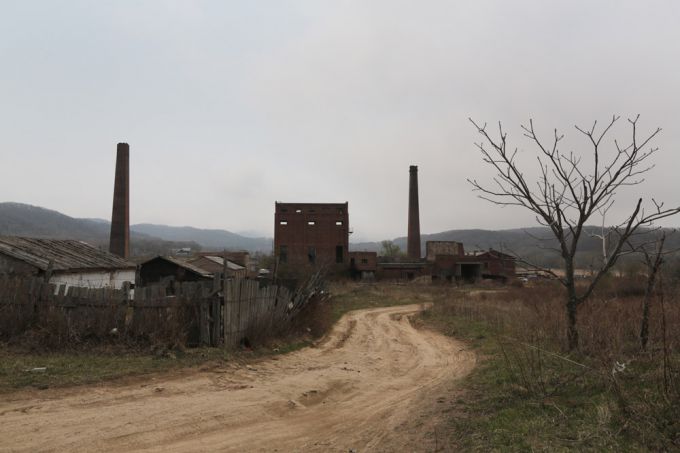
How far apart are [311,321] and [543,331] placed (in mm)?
8081

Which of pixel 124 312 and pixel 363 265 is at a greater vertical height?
pixel 124 312

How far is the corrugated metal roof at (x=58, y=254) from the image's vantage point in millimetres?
14719

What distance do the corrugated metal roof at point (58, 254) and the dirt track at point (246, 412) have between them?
884cm

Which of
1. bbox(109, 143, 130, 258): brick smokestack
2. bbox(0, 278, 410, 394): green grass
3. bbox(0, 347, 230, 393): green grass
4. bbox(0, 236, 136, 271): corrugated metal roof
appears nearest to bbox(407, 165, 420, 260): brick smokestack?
bbox(109, 143, 130, 258): brick smokestack

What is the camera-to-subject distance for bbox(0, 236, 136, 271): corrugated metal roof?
14719 mm

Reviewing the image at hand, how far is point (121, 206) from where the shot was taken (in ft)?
151

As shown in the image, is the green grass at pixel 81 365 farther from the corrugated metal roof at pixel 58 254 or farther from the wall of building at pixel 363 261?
the wall of building at pixel 363 261

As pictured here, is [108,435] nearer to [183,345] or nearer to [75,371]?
[75,371]

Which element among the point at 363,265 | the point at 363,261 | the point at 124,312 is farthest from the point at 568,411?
the point at 363,261

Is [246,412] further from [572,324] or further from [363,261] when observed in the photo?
[363,261]

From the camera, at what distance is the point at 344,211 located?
66562 mm

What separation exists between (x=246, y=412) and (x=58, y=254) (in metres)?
13.2

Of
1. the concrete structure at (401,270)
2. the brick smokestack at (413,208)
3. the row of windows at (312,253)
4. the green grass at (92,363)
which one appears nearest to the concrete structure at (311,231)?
the row of windows at (312,253)

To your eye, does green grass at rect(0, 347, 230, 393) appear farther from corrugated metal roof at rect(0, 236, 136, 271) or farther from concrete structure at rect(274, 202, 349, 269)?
concrete structure at rect(274, 202, 349, 269)
